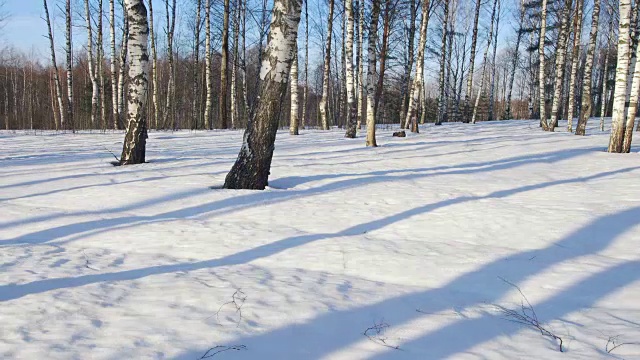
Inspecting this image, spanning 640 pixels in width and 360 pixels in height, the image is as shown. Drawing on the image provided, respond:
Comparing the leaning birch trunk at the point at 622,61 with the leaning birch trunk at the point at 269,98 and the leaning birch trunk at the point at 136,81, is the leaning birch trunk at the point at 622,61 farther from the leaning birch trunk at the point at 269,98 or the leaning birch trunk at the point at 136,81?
the leaning birch trunk at the point at 136,81

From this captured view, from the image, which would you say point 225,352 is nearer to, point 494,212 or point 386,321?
point 386,321

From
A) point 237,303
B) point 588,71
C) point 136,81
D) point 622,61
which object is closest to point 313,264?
point 237,303

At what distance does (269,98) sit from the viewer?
5309 millimetres

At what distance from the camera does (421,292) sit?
2809 mm

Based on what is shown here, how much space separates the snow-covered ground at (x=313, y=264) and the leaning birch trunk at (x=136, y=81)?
54 centimetres

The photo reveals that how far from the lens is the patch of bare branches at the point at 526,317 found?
7.43 ft

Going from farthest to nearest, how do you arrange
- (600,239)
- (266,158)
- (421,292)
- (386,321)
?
(266,158) → (600,239) → (421,292) → (386,321)

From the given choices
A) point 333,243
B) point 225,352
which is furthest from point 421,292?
point 225,352

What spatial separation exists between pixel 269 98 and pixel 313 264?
2.84m

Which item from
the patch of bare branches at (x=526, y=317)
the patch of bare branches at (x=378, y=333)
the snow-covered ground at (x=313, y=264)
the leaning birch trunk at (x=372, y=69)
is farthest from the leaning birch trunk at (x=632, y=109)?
the patch of bare branches at (x=378, y=333)

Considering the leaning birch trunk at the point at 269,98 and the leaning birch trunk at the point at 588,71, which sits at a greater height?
the leaning birch trunk at the point at 588,71

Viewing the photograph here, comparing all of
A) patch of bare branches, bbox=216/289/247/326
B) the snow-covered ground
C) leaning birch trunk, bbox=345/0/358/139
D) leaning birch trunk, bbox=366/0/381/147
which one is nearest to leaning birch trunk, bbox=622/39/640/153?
the snow-covered ground

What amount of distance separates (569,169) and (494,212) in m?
3.83

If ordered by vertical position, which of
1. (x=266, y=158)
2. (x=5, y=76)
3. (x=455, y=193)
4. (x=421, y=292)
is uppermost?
(x=5, y=76)
